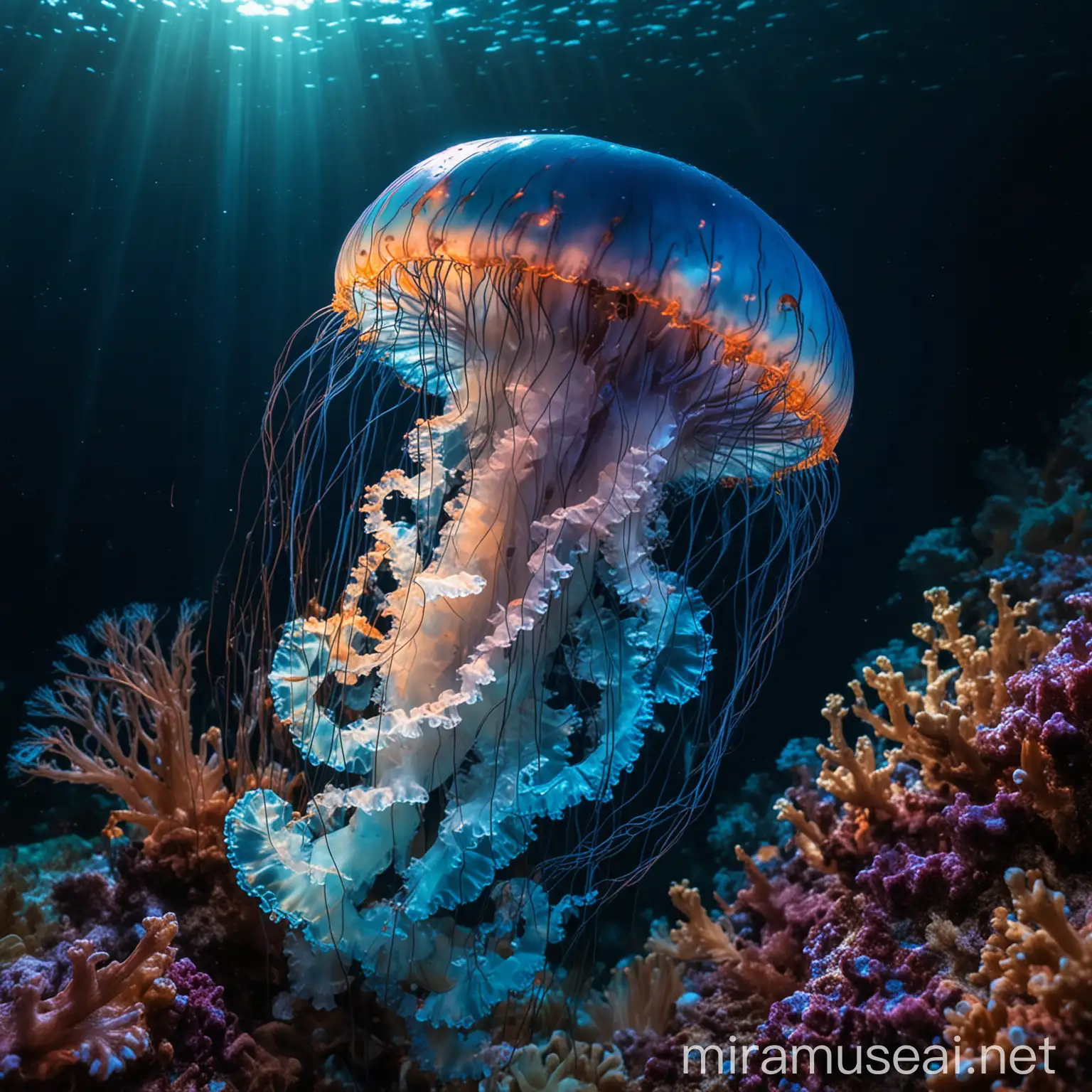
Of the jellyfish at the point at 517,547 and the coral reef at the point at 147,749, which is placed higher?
the jellyfish at the point at 517,547

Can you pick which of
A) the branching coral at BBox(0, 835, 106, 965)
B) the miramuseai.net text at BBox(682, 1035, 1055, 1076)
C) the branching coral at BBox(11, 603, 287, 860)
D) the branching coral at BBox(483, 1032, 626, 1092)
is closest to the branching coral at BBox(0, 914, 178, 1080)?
the branching coral at BBox(0, 835, 106, 965)

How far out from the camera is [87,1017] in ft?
6.38

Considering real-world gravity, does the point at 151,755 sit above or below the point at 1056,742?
below

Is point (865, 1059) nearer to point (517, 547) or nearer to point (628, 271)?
point (517, 547)

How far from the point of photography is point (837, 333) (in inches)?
104

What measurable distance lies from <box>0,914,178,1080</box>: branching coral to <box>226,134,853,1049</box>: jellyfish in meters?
0.38

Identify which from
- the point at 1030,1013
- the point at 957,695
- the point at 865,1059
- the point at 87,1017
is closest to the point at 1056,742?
the point at 1030,1013

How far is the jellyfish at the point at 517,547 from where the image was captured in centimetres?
224

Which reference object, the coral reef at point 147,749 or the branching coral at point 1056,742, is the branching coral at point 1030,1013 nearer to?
the branching coral at point 1056,742

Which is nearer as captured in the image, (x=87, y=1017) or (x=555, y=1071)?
(x=87, y=1017)

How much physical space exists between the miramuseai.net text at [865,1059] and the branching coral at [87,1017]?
1.90 m

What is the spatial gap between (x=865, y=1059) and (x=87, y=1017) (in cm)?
222

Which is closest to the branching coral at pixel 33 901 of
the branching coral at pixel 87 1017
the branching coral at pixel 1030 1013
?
the branching coral at pixel 87 1017

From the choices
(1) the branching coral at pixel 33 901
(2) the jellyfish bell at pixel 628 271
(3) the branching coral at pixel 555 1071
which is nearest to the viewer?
(2) the jellyfish bell at pixel 628 271
